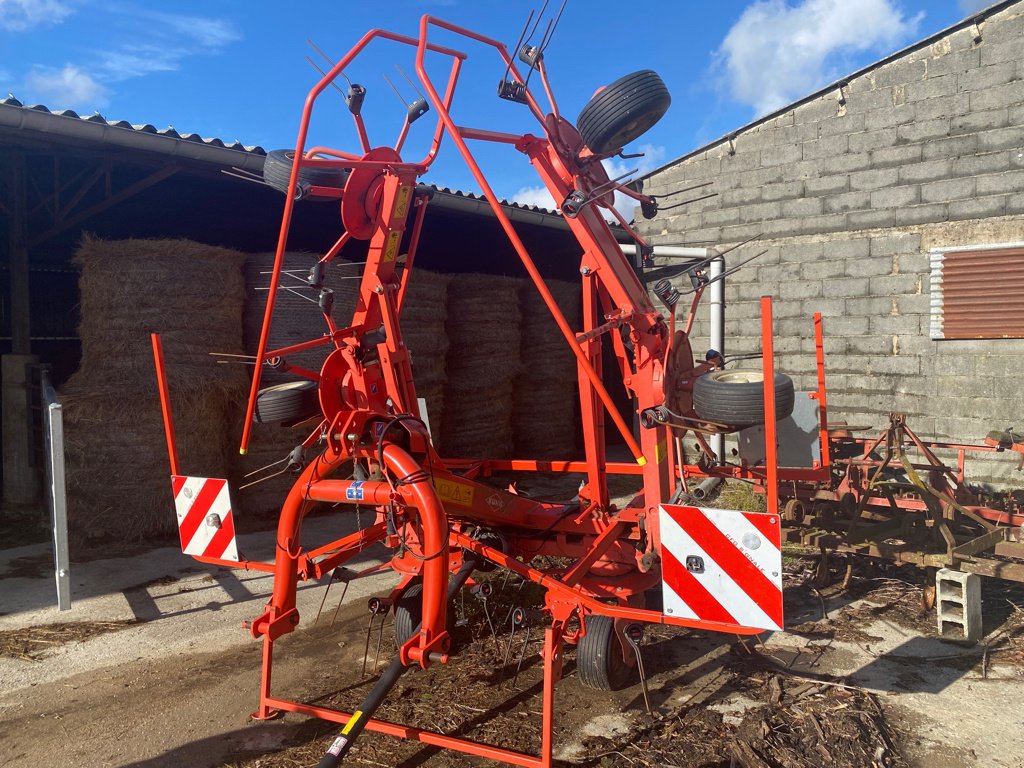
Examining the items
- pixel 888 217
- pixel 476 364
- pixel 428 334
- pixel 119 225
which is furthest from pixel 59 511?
pixel 888 217

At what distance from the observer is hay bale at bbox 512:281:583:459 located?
9891mm

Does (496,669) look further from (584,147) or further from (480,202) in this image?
(480,202)

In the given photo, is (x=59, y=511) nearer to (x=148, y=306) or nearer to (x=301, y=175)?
(x=148, y=306)

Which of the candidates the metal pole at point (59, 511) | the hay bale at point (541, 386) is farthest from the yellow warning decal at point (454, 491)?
the hay bale at point (541, 386)

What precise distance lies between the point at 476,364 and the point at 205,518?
17.4 ft

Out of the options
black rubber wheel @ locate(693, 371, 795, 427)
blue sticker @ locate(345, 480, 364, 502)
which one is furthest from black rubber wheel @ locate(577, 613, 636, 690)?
blue sticker @ locate(345, 480, 364, 502)

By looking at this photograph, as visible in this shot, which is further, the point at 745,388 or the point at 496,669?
the point at 496,669

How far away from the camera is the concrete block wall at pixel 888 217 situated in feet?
22.5

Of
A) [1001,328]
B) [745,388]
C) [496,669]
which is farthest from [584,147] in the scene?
[1001,328]

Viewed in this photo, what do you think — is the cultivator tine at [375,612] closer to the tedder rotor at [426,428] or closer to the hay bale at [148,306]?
the tedder rotor at [426,428]

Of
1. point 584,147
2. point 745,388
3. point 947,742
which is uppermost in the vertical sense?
point 584,147

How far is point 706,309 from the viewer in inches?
342

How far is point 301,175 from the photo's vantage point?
3859mm

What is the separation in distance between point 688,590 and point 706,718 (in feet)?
2.74
